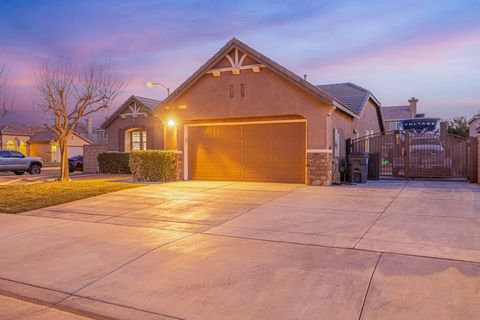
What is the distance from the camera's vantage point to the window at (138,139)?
23891 mm

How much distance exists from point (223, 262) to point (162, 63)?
22.3 meters

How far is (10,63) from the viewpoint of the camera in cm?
1766

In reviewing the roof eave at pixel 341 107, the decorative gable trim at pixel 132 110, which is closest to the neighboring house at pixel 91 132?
the decorative gable trim at pixel 132 110

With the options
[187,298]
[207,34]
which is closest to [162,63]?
[207,34]

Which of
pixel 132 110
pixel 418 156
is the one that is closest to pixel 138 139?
pixel 132 110

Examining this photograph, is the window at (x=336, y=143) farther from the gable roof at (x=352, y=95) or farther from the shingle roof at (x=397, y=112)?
the shingle roof at (x=397, y=112)

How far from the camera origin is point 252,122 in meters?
15.3

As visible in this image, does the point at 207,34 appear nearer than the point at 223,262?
No

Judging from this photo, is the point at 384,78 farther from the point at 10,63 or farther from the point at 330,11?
the point at 10,63

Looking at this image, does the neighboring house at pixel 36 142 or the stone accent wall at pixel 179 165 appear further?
the neighboring house at pixel 36 142

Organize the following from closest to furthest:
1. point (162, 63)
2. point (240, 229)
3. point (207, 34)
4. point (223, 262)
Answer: point (223, 262), point (240, 229), point (207, 34), point (162, 63)

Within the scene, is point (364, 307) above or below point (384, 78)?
below

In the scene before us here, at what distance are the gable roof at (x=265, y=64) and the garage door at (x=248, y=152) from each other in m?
1.48

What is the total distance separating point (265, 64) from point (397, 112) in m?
38.8
